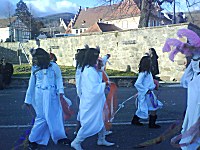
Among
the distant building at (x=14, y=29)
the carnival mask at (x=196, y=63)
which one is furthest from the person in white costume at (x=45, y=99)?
the distant building at (x=14, y=29)

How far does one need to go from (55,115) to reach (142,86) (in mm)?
2345

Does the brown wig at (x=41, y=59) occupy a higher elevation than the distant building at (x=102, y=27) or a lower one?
lower

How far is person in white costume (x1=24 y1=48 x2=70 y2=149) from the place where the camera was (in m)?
6.04

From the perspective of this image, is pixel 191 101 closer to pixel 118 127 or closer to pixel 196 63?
pixel 196 63

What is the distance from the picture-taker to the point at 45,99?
601cm

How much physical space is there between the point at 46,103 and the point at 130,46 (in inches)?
638

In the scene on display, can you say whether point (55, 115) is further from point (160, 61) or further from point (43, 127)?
point (160, 61)

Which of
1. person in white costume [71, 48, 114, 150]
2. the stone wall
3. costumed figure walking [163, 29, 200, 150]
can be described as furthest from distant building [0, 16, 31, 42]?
costumed figure walking [163, 29, 200, 150]

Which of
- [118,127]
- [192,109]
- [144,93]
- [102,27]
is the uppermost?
[102,27]

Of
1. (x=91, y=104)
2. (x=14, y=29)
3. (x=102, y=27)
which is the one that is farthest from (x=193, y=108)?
(x=14, y=29)

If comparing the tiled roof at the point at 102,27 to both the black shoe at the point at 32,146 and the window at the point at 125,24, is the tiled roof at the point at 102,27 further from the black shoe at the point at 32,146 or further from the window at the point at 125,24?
the black shoe at the point at 32,146

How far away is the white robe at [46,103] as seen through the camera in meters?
6.04

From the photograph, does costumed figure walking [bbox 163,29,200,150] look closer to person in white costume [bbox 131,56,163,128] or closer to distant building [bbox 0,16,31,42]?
person in white costume [bbox 131,56,163,128]

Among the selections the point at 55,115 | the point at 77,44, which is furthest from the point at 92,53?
the point at 77,44
